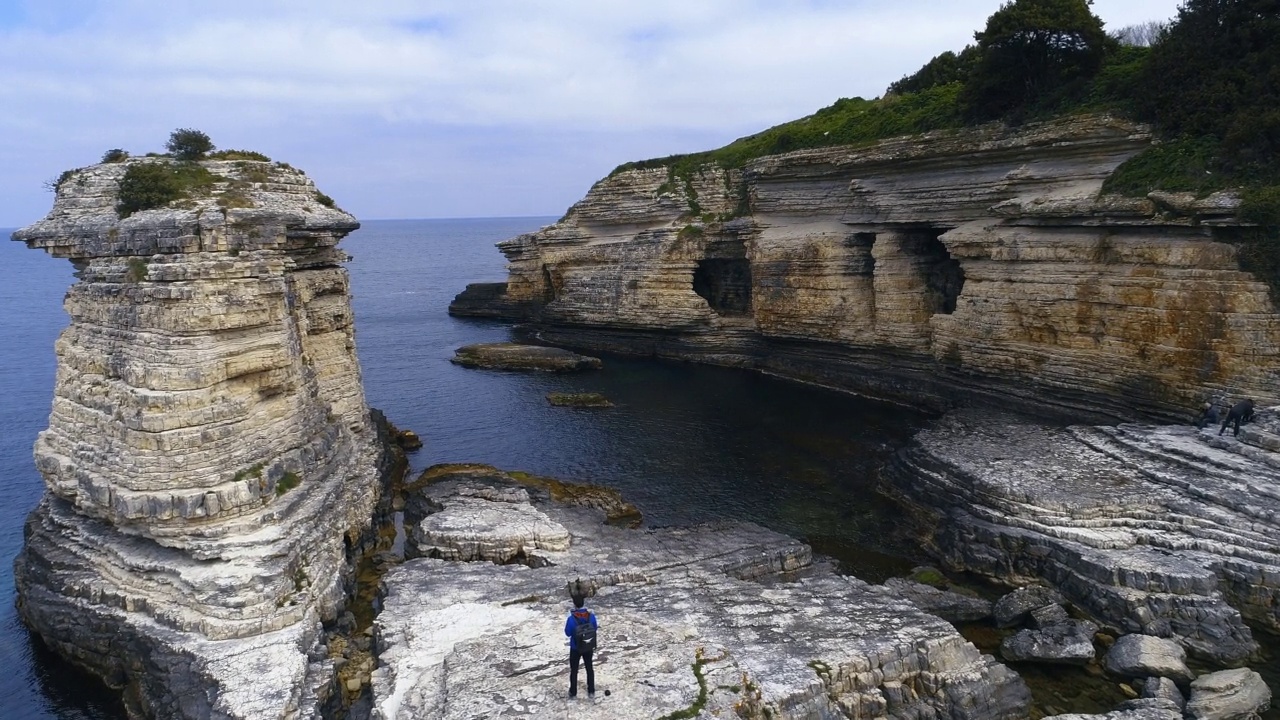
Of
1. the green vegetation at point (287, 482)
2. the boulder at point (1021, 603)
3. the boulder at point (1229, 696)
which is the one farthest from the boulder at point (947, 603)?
the green vegetation at point (287, 482)

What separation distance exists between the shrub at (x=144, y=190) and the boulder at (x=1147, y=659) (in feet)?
84.6

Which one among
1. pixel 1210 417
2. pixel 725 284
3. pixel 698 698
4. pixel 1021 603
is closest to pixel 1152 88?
pixel 1210 417

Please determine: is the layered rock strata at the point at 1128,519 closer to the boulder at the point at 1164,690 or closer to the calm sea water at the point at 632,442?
the boulder at the point at 1164,690

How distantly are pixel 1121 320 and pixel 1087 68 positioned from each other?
13230mm

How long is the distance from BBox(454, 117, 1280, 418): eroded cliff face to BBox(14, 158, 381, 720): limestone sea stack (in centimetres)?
2794

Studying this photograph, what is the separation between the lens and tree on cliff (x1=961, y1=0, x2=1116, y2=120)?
36.4 meters

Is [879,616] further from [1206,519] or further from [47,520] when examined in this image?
[47,520]

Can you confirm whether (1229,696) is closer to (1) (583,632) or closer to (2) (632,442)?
(1) (583,632)

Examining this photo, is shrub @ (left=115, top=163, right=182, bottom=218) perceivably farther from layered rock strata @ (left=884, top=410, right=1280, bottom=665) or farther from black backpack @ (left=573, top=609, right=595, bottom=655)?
layered rock strata @ (left=884, top=410, right=1280, bottom=665)

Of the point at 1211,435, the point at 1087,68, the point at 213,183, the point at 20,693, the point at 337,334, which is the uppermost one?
the point at 1087,68

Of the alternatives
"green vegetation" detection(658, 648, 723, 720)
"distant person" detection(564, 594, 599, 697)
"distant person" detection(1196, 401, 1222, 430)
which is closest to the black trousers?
"distant person" detection(564, 594, 599, 697)

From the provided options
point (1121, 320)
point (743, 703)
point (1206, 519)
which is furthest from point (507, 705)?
point (1121, 320)

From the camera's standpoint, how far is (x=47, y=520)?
21.9 metres

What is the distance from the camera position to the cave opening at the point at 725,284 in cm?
5575
